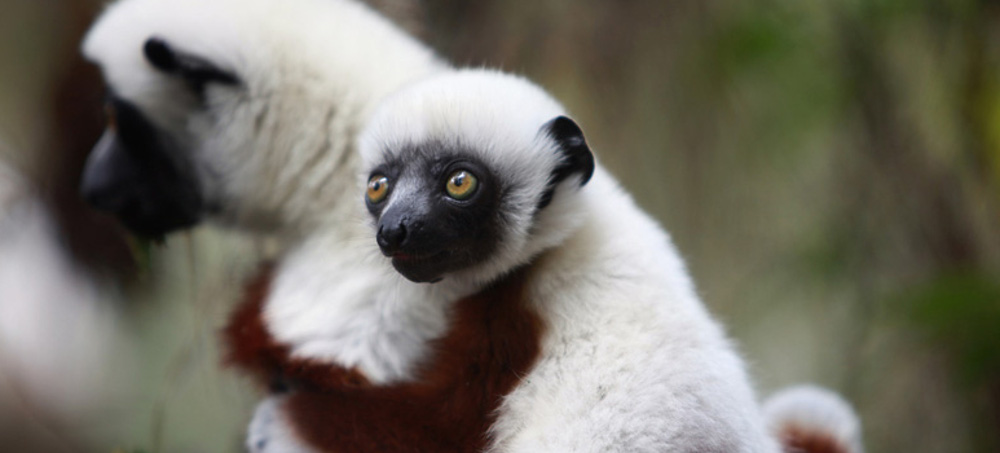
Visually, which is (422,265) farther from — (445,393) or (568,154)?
(568,154)

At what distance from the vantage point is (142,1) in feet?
8.65

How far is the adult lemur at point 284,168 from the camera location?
2123mm

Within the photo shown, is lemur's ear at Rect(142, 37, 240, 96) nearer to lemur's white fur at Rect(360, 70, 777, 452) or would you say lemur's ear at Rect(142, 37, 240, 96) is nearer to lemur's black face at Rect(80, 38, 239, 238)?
lemur's black face at Rect(80, 38, 239, 238)

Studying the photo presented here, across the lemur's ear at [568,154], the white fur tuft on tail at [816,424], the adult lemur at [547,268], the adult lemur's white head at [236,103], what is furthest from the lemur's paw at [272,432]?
the white fur tuft on tail at [816,424]

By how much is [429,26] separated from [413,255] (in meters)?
2.31

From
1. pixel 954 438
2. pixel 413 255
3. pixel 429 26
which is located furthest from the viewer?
pixel 954 438

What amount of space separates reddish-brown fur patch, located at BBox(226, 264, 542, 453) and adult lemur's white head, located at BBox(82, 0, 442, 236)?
59 cm

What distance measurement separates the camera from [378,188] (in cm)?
206

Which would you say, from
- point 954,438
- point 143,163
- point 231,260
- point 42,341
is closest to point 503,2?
point 231,260

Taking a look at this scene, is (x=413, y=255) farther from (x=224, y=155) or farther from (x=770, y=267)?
(x=770, y=267)

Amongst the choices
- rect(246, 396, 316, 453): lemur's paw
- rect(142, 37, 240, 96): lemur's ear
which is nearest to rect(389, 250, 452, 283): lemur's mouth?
rect(246, 396, 316, 453): lemur's paw

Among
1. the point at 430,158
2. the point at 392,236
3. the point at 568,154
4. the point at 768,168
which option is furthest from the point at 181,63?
the point at 768,168

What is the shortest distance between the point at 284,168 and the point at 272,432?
787 millimetres

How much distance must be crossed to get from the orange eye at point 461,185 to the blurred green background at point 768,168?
6.07 ft
